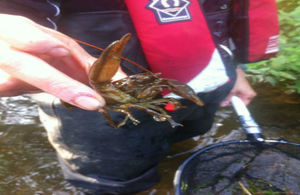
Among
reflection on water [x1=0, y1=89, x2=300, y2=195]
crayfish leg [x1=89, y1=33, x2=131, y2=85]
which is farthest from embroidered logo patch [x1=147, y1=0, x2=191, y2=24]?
reflection on water [x1=0, y1=89, x2=300, y2=195]

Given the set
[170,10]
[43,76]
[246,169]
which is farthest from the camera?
[246,169]

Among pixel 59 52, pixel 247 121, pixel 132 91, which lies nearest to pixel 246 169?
pixel 247 121

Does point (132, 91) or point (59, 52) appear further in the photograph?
point (132, 91)

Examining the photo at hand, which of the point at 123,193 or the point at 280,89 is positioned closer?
the point at 123,193

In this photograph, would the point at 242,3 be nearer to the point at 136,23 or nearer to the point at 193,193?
the point at 136,23

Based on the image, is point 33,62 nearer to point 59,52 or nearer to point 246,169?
point 59,52

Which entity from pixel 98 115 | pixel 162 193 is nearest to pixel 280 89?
pixel 162 193
